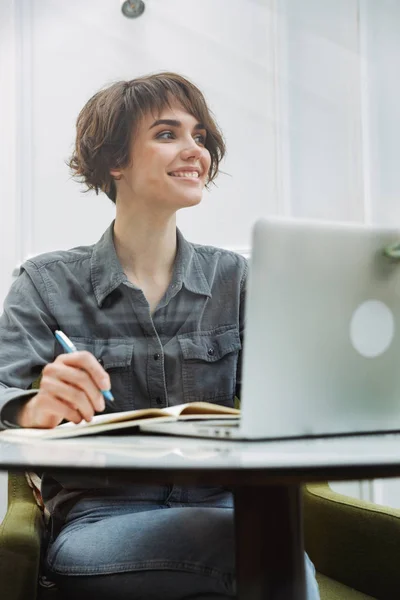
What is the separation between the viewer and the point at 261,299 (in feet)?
1.92

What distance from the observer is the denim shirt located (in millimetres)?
1155

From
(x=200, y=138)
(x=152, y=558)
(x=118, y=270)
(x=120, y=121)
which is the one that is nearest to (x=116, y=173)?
(x=120, y=121)

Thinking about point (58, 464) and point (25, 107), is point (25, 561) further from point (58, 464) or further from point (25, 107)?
point (25, 107)

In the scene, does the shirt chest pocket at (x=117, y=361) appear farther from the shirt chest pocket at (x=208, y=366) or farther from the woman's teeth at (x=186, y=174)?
the woman's teeth at (x=186, y=174)

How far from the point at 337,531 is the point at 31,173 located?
3.92ft

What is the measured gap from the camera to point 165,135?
4.99 feet

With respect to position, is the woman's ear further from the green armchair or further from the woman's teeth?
the green armchair

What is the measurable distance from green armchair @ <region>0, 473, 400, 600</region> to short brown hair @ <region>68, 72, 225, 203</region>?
0.76m

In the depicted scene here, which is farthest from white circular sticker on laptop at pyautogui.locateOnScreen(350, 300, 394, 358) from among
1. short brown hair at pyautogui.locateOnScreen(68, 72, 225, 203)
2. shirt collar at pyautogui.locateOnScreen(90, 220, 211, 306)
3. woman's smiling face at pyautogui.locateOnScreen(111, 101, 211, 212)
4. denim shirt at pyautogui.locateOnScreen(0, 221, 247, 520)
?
short brown hair at pyautogui.locateOnScreen(68, 72, 225, 203)

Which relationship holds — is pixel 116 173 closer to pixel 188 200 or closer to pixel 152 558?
pixel 188 200

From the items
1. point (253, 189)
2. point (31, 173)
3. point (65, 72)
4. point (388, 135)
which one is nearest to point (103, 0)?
point (65, 72)

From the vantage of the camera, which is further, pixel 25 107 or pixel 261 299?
pixel 25 107

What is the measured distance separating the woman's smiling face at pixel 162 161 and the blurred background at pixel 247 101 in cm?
25

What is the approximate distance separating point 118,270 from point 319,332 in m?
0.79
